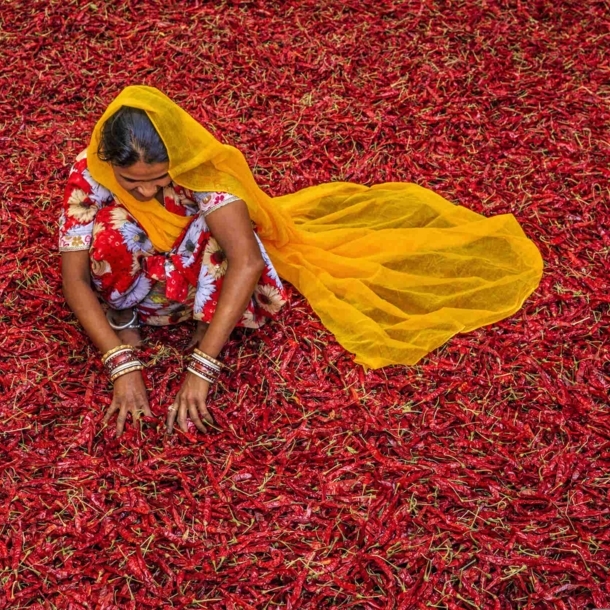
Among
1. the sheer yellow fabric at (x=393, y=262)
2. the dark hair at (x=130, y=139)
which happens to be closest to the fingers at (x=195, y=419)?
the sheer yellow fabric at (x=393, y=262)

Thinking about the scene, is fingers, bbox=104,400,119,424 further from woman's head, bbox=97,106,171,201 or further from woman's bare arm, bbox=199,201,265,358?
woman's head, bbox=97,106,171,201

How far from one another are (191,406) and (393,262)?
137 cm

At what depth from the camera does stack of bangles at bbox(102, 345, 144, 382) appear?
135 inches

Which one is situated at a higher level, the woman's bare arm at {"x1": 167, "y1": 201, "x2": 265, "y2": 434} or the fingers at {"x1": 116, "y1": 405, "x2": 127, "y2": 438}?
the woman's bare arm at {"x1": 167, "y1": 201, "x2": 265, "y2": 434}

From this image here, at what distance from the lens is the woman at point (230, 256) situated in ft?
10.5

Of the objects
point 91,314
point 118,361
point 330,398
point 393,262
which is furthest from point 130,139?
point 393,262

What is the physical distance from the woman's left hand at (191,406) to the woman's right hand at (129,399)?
4.5 inches

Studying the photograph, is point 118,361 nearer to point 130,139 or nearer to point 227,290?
point 227,290

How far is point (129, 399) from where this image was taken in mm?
3438

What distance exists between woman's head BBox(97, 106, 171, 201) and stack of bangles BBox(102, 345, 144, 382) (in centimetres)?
81

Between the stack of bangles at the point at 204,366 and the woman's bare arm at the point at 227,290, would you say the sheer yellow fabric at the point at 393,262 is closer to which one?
the woman's bare arm at the point at 227,290

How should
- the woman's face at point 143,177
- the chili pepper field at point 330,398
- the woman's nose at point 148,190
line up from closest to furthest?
1. the chili pepper field at point 330,398
2. the woman's face at point 143,177
3. the woman's nose at point 148,190

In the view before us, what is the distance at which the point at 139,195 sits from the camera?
335cm

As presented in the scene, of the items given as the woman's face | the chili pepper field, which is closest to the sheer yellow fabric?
the chili pepper field
